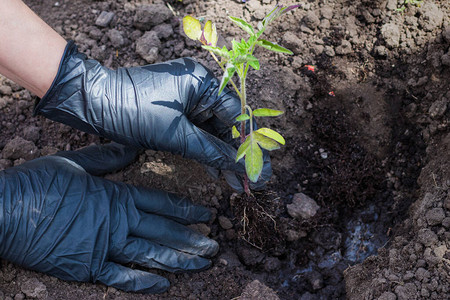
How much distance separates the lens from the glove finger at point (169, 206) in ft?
8.77

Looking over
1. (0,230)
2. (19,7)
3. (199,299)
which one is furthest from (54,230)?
(19,7)

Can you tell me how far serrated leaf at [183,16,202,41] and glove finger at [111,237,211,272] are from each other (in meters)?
1.34

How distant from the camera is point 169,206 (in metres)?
2.71

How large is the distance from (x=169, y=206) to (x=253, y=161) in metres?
1.01

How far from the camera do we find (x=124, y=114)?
2.34m

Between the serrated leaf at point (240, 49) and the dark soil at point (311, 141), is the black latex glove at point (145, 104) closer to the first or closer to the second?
the dark soil at point (311, 141)

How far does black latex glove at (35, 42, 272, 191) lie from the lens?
2.31 meters

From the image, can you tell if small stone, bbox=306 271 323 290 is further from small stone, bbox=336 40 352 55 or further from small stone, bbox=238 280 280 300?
small stone, bbox=336 40 352 55

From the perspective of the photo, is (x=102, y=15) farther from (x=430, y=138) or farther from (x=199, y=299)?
(x=430, y=138)

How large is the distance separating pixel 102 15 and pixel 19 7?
2.96 feet

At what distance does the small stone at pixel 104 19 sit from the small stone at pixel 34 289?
6.10 feet

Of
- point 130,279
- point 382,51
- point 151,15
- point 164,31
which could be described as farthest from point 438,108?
point 130,279

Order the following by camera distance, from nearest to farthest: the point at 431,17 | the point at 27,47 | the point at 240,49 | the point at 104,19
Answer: the point at 240,49, the point at 27,47, the point at 431,17, the point at 104,19

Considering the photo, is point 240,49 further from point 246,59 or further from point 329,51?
point 329,51
